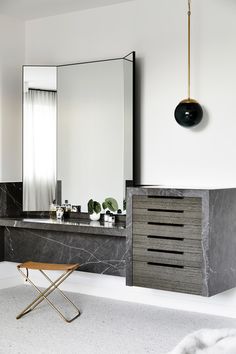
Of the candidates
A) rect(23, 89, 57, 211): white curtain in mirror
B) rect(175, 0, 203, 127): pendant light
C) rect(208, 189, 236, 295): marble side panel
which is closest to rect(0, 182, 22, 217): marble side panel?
rect(23, 89, 57, 211): white curtain in mirror

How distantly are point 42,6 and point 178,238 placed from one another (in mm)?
2574

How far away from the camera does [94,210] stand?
16.6 feet

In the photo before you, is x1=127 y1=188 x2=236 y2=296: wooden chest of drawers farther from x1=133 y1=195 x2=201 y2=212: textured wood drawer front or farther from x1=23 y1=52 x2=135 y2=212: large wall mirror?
x1=23 y1=52 x2=135 y2=212: large wall mirror

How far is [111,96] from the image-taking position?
16.3 feet

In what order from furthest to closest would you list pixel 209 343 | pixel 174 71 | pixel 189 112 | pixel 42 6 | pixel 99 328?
pixel 42 6 → pixel 174 71 → pixel 189 112 → pixel 99 328 → pixel 209 343

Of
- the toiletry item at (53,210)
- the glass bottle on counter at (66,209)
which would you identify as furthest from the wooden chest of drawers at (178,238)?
the toiletry item at (53,210)

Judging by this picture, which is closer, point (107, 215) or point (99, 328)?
point (99, 328)

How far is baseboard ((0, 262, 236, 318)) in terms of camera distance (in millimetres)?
4391

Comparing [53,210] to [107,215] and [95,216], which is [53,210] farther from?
[107,215]

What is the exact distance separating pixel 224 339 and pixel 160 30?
3507 mm

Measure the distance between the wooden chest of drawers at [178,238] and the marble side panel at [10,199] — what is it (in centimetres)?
167

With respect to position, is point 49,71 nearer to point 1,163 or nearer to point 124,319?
point 1,163

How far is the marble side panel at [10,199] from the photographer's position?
5.46 m

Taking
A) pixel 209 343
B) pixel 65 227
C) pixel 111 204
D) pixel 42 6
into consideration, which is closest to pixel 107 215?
pixel 111 204
